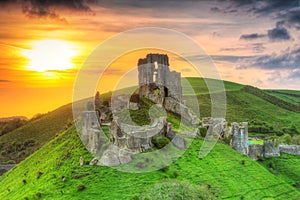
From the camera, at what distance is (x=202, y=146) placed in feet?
271

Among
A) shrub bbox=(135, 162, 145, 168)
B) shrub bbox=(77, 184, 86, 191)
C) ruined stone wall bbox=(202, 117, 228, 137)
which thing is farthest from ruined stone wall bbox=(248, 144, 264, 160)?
shrub bbox=(77, 184, 86, 191)

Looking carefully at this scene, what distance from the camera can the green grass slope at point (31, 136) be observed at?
15906 centimetres

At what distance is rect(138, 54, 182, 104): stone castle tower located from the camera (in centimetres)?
9931

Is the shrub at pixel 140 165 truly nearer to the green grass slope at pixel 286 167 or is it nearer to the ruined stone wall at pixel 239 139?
the ruined stone wall at pixel 239 139

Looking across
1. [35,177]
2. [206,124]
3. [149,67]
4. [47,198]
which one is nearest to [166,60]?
[149,67]

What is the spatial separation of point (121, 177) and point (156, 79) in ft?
132

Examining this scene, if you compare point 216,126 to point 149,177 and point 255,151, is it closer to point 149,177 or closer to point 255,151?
point 255,151

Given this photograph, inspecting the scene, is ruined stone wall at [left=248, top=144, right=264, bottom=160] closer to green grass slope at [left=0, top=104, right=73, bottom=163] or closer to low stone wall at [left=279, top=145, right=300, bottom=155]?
low stone wall at [left=279, top=145, right=300, bottom=155]

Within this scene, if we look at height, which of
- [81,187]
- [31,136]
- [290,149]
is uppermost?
[81,187]

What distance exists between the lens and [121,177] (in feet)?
211

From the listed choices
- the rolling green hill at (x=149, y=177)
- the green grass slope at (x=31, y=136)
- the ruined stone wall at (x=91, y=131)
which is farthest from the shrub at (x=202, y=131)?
the green grass slope at (x=31, y=136)

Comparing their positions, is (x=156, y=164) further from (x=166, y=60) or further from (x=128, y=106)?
(x=166, y=60)

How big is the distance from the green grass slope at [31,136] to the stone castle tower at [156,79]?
58.4 metres

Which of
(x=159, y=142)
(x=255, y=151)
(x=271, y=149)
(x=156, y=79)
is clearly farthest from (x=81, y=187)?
(x=271, y=149)
